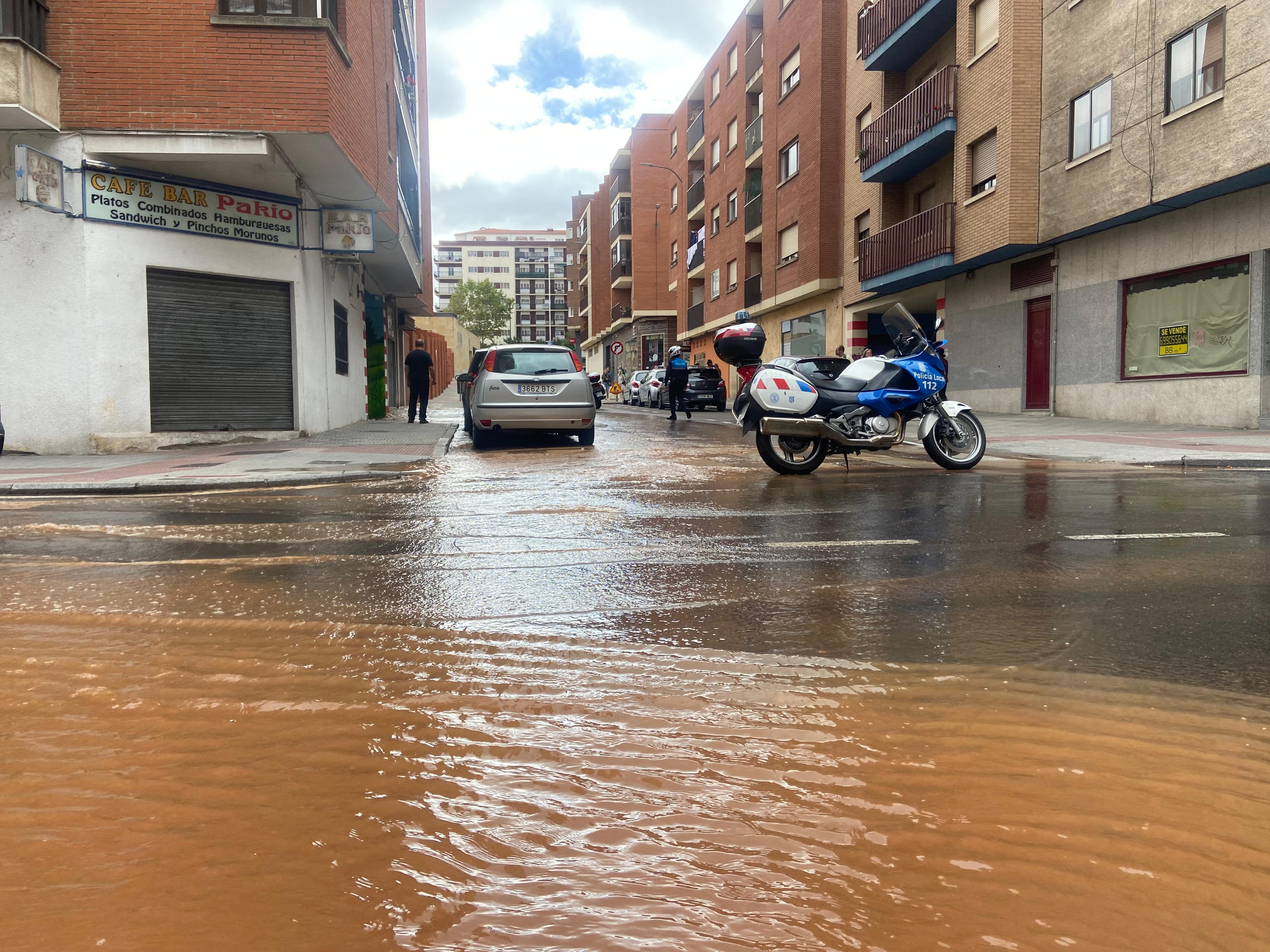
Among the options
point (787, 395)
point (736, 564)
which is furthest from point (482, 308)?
point (736, 564)

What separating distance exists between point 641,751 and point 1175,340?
17.0m

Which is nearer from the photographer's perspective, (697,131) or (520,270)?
(697,131)

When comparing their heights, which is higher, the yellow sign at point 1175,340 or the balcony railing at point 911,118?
the balcony railing at point 911,118

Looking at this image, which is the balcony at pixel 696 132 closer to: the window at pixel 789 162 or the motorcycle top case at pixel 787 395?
the window at pixel 789 162

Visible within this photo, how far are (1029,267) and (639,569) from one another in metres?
18.8

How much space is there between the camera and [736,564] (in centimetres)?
501

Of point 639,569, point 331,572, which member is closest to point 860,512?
point 639,569

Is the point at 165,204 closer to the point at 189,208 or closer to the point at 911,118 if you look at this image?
the point at 189,208

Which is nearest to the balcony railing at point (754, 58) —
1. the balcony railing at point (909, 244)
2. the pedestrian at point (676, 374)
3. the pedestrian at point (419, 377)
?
the balcony railing at point (909, 244)

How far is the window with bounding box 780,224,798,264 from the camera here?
3297 cm

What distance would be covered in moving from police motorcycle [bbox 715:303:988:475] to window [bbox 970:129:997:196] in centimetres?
1264

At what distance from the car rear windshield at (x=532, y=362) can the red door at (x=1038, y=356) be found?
11.4 metres

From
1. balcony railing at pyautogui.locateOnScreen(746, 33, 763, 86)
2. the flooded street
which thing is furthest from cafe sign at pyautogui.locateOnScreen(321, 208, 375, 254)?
balcony railing at pyautogui.locateOnScreen(746, 33, 763, 86)

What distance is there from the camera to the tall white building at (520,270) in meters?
151
